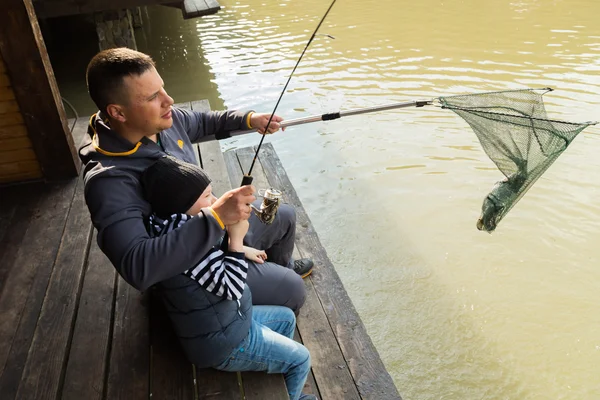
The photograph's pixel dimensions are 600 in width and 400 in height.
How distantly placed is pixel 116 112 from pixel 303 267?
1326 mm

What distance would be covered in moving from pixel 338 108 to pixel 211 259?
15.3 ft

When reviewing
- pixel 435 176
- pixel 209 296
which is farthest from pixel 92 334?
pixel 435 176

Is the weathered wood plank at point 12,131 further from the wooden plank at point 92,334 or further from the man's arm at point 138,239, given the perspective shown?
the man's arm at point 138,239

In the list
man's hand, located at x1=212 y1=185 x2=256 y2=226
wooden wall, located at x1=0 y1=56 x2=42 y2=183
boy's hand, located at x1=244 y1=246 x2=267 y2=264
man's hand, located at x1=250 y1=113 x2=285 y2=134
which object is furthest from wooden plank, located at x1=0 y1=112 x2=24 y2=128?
man's hand, located at x1=212 y1=185 x2=256 y2=226

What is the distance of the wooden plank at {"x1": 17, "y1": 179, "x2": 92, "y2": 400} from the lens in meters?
1.97

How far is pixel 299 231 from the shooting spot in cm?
311

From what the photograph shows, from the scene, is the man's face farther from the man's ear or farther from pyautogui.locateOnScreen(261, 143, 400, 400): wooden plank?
pyautogui.locateOnScreen(261, 143, 400, 400): wooden plank

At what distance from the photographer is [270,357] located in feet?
6.18

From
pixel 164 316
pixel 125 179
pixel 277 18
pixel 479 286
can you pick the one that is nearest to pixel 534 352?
pixel 479 286

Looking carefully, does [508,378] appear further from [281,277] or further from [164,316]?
Result: [164,316]

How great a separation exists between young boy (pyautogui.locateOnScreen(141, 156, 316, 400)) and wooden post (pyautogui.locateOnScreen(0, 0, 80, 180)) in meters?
1.87

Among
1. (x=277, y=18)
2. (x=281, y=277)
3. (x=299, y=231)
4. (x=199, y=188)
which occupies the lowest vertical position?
(x=277, y=18)

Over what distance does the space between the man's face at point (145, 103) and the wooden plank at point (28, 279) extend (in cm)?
107

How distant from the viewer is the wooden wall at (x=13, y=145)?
319 centimetres
